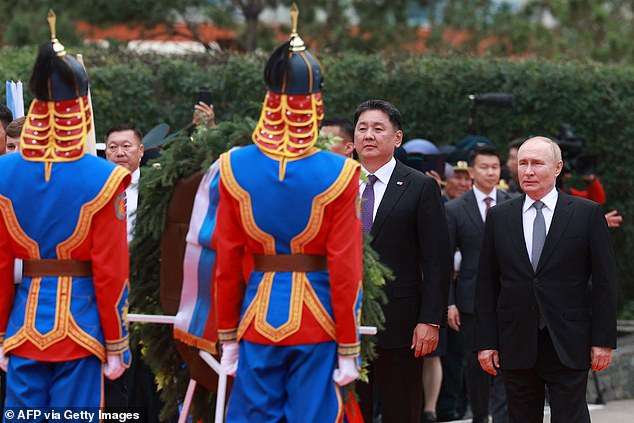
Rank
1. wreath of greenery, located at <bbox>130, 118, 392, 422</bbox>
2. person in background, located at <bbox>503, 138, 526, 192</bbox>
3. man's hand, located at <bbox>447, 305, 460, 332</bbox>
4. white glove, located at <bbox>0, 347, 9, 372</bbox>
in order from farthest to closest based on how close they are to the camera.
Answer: person in background, located at <bbox>503, 138, 526, 192</bbox>, man's hand, located at <bbox>447, 305, 460, 332</bbox>, wreath of greenery, located at <bbox>130, 118, 392, 422</bbox>, white glove, located at <bbox>0, 347, 9, 372</bbox>

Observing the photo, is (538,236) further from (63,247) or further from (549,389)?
(63,247)

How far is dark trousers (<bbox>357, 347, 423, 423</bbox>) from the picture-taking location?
7.22 m

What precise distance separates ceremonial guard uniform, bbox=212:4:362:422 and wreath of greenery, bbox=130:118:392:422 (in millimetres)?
497

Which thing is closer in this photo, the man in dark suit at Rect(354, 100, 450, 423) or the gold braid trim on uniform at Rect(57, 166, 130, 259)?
the gold braid trim on uniform at Rect(57, 166, 130, 259)

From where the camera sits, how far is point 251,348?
18.2 feet

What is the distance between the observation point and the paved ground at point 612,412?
968cm

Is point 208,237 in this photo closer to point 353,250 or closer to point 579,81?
point 353,250

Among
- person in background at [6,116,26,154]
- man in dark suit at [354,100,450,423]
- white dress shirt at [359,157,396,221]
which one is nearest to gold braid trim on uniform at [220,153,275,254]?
man in dark suit at [354,100,450,423]

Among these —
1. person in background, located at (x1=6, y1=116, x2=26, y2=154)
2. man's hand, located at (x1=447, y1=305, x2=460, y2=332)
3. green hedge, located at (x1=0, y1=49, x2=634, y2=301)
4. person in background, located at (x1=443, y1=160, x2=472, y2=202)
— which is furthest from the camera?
green hedge, located at (x1=0, y1=49, x2=634, y2=301)

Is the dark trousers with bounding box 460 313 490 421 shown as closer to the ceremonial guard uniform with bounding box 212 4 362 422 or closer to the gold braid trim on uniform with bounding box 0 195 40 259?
the ceremonial guard uniform with bounding box 212 4 362 422

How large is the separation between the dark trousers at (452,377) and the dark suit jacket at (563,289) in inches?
133

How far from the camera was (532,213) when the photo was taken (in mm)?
7031

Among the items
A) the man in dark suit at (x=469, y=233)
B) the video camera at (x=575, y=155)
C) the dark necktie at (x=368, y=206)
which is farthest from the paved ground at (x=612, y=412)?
the dark necktie at (x=368, y=206)

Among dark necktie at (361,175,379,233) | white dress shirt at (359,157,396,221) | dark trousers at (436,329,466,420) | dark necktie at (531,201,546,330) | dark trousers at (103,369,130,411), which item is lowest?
dark trousers at (436,329,466,420)
